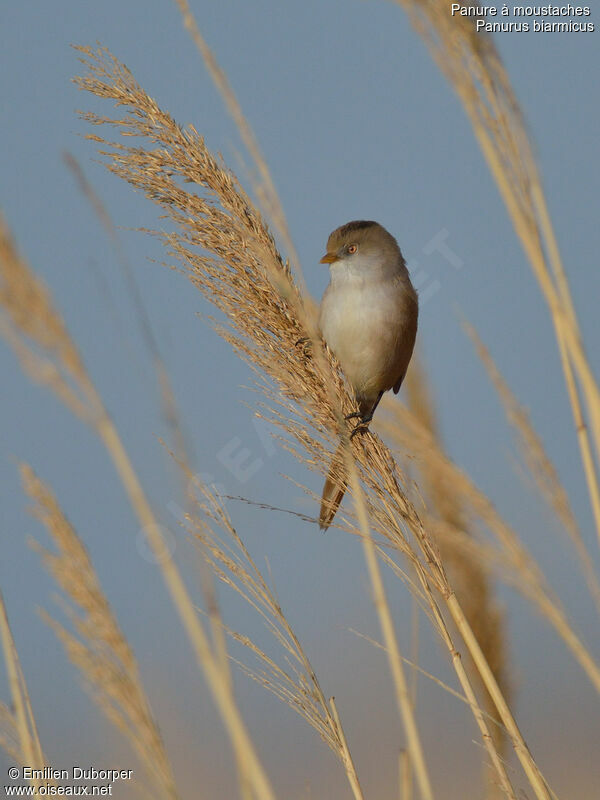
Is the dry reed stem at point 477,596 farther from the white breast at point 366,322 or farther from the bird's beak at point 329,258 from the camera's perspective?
the bird's beak at point 329,258

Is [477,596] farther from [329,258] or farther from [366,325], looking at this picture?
[329,258]

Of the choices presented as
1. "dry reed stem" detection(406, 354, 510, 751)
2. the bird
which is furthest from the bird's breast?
"dry reed stem" detection(406, 354, 510, 751)

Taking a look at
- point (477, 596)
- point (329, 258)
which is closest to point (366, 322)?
point (329, 258)

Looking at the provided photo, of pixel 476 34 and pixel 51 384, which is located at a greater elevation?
pixel 476 34

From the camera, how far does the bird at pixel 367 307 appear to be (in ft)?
12.0

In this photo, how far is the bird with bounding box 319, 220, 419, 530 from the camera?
365 cm

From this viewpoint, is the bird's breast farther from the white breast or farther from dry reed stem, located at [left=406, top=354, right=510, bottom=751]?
dry reed stem, located at [left=406, top=354, right=510, bottom=751]

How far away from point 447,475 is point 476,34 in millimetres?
680

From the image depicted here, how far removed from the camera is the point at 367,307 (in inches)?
144

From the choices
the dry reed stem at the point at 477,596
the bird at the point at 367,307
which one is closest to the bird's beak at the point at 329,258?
the bird at the point at 367,307

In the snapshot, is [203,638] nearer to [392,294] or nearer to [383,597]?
[383,597]

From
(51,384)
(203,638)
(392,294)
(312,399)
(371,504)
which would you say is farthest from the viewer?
(392,294)

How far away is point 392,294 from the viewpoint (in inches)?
147

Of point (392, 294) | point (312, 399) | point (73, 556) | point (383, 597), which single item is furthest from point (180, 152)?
point (392, 294)
